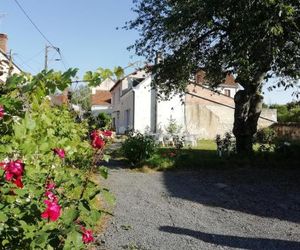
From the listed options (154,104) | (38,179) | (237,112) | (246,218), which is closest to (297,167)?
(237,112)

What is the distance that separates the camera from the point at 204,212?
8977mm

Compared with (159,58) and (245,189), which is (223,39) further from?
(245,189)

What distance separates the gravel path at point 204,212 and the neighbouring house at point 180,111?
60.5ft

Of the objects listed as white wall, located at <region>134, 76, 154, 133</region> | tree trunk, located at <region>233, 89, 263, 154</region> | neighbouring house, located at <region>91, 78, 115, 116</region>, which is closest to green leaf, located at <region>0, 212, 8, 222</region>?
tree trunk, located at <region>233, 89, 263, 154</region>

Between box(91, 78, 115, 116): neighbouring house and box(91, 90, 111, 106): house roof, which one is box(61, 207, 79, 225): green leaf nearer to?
box(91, 78, 115, 116): neighbouring house

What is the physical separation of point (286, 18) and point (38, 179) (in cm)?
1072

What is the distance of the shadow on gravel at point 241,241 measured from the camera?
A: 21.7ft

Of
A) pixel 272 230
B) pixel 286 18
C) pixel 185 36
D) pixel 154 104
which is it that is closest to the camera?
pixel 272 230

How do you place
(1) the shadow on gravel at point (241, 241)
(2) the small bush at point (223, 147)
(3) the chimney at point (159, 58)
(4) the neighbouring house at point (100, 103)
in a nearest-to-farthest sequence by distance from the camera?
(1) the shadow on gravel at point (241, 241), (3) the chimney at point (159, 58), (2) the small bush at point (223, 147), (4) the neighbouring house at point (100, 103)

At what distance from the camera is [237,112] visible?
18.8m

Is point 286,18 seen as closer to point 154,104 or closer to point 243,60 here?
point 243,60

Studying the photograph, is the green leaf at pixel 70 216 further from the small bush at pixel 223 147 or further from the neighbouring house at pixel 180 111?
the neighbouring house at pixel 180 111

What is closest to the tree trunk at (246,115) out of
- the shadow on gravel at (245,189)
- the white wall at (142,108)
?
the shadow on gravel at (245,189)

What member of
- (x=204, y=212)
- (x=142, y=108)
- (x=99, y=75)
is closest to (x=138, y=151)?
(x=204, y=212)
